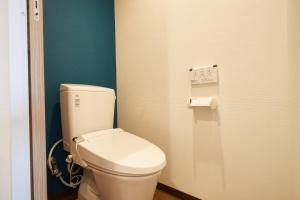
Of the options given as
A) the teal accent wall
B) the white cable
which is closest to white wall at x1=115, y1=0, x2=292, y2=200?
the teal accent wall

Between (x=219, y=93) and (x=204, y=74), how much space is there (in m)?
0.15

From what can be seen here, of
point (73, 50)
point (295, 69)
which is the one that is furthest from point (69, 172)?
point (295, 69)

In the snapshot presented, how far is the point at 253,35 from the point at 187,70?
1.37 ft

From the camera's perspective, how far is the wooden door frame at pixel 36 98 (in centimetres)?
49

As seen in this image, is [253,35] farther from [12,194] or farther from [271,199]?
[12,194]

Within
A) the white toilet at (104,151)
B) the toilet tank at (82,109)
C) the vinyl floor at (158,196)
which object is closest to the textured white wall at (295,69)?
the white toilet at (104,151)

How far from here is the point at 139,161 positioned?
2.72 feet

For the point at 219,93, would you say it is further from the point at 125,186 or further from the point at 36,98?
the point at 36,98

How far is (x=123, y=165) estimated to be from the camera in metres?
0.79

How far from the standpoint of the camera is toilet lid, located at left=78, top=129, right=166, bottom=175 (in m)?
0.80

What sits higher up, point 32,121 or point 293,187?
point 32,121

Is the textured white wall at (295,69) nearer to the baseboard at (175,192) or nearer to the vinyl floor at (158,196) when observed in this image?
the baseboard at (175,192)

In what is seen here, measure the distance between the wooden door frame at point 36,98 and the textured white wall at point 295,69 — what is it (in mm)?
959

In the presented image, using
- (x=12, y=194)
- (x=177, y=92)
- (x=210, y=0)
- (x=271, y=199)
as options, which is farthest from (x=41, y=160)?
(x=210, y=0)
